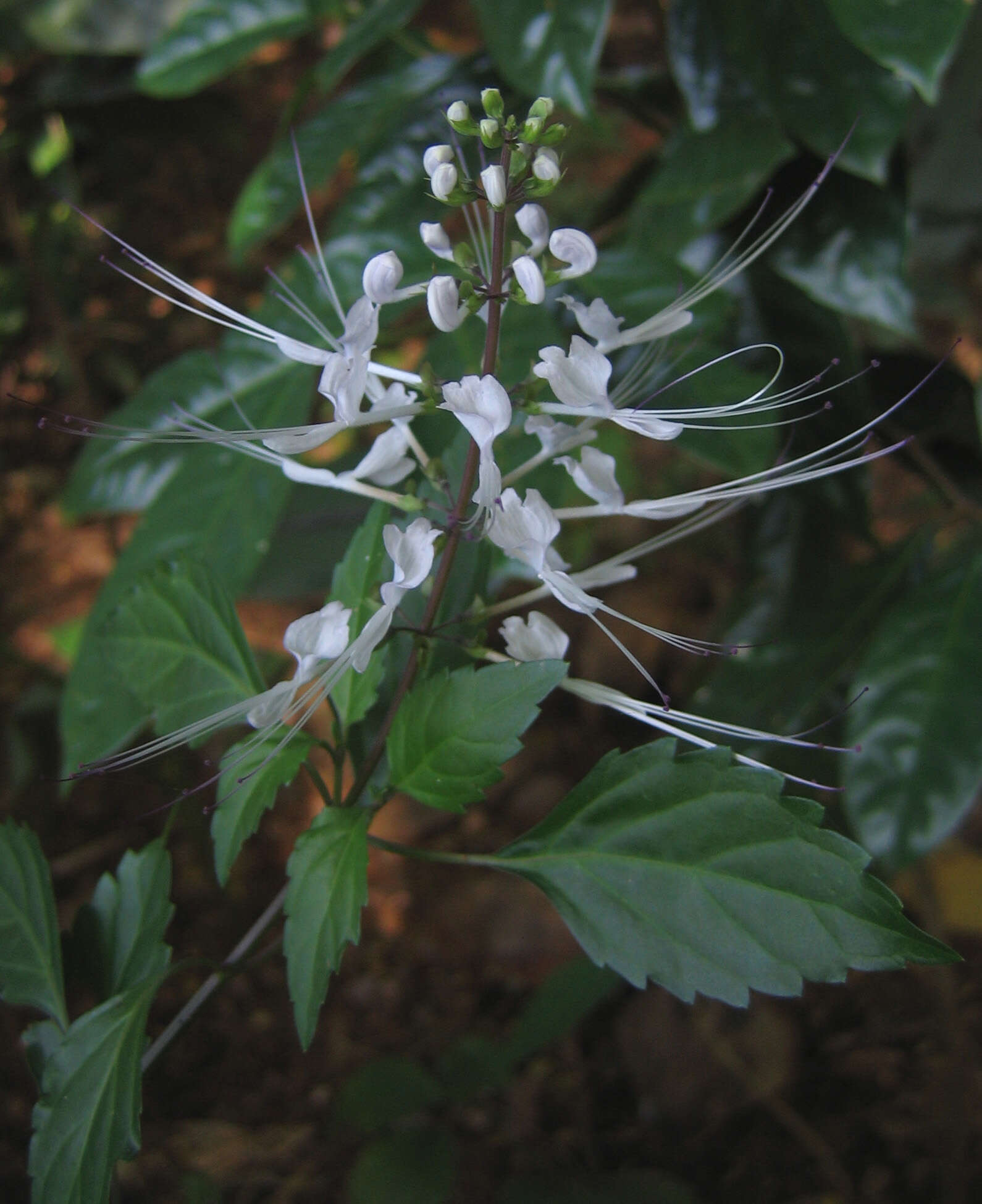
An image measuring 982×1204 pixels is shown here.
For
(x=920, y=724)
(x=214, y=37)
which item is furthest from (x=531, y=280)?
(x=214, y=37)

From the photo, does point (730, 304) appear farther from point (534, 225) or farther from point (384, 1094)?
point (384, 1094)

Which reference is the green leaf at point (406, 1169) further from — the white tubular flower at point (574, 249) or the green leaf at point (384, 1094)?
the white tubular flower at point (574, 249)

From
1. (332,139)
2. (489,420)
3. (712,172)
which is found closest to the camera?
(489,420)

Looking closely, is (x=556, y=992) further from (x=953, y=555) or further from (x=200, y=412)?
(x=200, y=412)

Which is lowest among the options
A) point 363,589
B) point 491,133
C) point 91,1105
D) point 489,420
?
point 91,1105

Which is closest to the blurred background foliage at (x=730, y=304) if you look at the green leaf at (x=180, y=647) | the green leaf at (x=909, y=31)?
the green leaf at (x=909, y=31)

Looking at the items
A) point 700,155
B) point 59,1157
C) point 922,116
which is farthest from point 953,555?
point 59,1157
